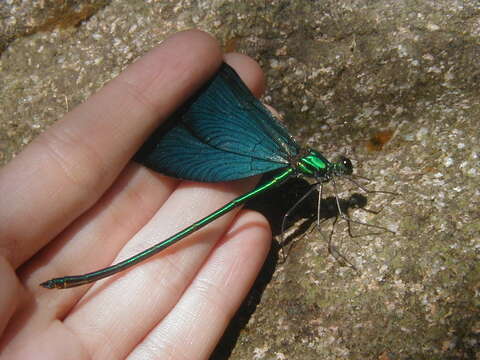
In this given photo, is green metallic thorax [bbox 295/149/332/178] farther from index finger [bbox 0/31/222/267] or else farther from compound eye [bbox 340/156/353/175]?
index finger [bbox 0/31/222/267]

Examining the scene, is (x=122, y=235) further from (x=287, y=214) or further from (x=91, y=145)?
(x=287, y=214)

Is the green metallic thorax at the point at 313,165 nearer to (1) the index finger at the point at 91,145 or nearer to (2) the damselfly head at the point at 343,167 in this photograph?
(2) the damselfly head at the point at 343,167

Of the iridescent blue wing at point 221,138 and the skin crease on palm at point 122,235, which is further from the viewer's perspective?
the iridescent blue wing at point 221,138

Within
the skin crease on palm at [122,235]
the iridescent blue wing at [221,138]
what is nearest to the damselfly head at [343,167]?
the iridescent blue wing at [221,138]

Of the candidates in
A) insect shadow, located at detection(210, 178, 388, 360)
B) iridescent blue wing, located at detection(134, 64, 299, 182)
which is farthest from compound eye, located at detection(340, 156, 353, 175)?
iridescent blue wing, located at detection(134, 64, 299, 182)

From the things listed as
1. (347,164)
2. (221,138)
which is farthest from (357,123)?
(221,138)

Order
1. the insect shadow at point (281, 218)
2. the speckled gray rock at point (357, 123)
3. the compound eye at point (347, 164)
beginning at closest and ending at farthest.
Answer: the speckled gray rock at point (357, 123) → the insect shadow at point (281, 218) → the compound eye at point (347, 164)
